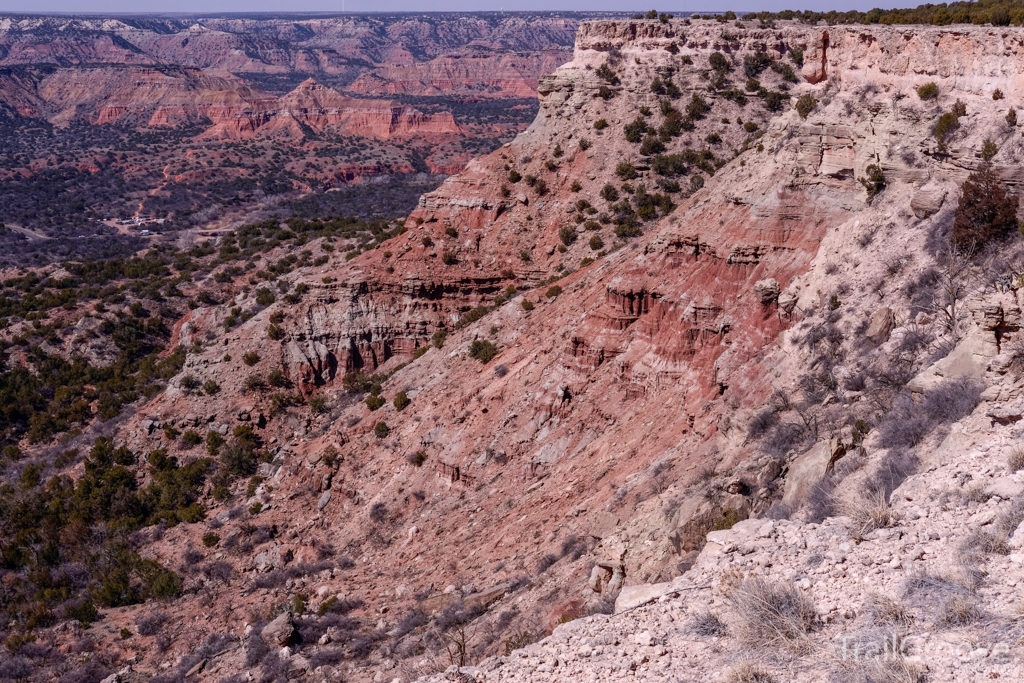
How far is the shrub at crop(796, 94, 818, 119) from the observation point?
25.0m

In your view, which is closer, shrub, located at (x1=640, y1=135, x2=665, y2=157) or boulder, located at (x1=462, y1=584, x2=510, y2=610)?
boulder, located at (x1=462, y1=584, x2=510, y2=610)

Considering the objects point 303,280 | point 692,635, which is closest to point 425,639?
point 692,635

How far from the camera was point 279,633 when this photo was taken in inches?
783

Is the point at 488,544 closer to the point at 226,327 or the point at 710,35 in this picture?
the point at 226,327

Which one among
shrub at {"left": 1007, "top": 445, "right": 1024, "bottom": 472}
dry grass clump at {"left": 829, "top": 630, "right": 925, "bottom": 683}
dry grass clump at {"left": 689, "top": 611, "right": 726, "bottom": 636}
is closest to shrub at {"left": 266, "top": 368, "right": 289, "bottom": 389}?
dry grass clump at {"left": 689, "top": 611, "right": 726, "bottom": 636}

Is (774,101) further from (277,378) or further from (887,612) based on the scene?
(887,612)

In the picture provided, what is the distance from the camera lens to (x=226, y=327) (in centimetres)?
4262

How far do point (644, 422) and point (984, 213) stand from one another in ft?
29.0

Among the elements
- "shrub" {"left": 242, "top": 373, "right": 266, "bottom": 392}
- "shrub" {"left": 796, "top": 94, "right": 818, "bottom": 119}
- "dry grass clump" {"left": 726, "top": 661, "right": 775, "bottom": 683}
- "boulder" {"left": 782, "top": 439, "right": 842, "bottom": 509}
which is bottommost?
"shrub" {"left": 242, "top": 373, "right": 266, "bottom": 392}

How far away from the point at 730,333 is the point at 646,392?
110 inches

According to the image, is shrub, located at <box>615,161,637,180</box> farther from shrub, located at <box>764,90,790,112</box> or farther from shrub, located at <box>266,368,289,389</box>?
shrub, located at <box>266,368,289,389</box>

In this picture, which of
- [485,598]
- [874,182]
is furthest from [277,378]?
[874,182]

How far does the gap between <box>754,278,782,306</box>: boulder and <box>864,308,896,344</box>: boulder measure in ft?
11.2

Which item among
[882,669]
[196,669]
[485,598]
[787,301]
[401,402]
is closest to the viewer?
[882,669]
